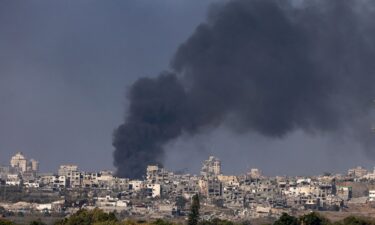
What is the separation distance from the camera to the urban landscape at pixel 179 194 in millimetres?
112438

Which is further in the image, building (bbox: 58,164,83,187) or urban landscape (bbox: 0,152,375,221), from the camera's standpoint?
building (bbox: 58,164,83,187)

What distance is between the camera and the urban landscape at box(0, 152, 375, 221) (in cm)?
11244

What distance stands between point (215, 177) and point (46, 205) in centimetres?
4488

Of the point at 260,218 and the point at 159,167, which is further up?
the point at 159,167

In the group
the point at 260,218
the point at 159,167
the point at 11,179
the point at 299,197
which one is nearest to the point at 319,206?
the point at 299,197

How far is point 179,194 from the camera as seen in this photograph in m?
135

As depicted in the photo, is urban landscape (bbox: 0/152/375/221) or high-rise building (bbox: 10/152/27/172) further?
high-rise building (bbox: 10/152/27/172)

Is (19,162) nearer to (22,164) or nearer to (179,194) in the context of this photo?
(22,164)

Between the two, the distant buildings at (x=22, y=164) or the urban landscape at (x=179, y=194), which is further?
the distant buildings at (x=22, y=164)

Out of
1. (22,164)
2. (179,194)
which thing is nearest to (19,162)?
(22,164)

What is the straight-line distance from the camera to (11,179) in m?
147

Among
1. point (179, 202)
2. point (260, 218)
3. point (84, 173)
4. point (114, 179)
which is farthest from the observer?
point (84, 173)

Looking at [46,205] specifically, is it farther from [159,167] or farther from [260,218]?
[159,167]

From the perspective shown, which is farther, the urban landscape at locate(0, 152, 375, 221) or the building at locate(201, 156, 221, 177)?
the building at locate(201, 156, 221, 177)
